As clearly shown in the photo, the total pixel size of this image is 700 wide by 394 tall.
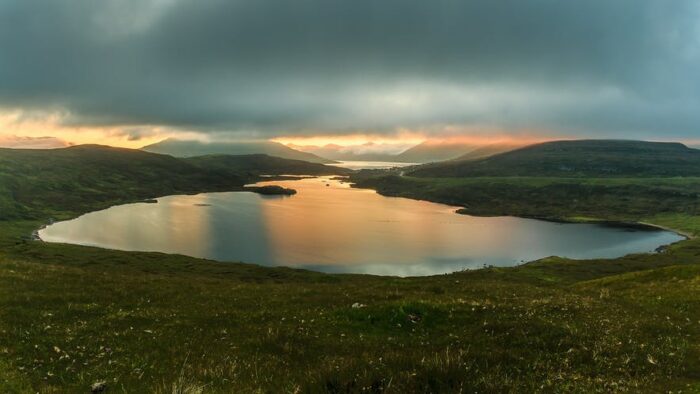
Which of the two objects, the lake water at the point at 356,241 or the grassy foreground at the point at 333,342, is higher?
the grassy foreground at the point at 333,342

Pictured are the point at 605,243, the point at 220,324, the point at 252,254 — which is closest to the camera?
the point at 220,324

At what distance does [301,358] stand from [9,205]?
241236 millimetres

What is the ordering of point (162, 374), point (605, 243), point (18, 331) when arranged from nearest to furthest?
point (162, 374) → point (18, 331) → point (605, 243)

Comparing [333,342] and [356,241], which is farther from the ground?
[333,342]

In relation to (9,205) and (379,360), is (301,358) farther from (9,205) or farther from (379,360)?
(9,205)

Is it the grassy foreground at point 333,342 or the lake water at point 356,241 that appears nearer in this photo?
the grassy foreground at point 333,342

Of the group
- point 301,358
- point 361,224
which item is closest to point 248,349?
point 301,358

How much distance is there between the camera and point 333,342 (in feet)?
45.4

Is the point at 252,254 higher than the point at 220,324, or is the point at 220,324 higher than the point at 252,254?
the point at 220,324

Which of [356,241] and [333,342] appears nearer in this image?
[333,342]

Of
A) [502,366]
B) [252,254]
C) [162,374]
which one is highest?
[502,366]

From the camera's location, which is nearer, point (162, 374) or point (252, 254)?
point (162, 374)

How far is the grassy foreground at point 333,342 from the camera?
29.5 feet

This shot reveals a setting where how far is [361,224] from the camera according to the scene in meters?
190
